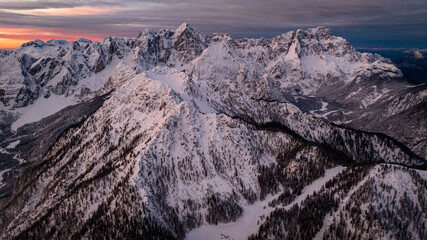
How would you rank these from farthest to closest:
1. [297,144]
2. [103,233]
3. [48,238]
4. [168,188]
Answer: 1. [297,144]
2. [168,188]
3. [48,238]
4. [103,233]

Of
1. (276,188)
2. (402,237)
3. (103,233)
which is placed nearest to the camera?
(402,237)

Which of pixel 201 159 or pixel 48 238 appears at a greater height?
pixel 201 159

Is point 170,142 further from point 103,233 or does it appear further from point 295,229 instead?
point 295,229

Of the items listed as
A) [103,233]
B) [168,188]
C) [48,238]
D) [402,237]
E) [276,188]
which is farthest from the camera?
[276,188]

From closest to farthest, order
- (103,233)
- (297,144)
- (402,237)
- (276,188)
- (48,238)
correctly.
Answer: (402,237)
(103,233)
(48,238)
(276,188)
(297,144)

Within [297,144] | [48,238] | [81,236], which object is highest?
[297,144]

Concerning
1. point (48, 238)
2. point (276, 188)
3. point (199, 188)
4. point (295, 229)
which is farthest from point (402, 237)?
point (48, 238)

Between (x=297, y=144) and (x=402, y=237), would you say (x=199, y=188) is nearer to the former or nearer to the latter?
(x=297, y=144)

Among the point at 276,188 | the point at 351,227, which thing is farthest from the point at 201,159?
the point at 351,227

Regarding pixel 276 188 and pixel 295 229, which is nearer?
pixel 295 229
